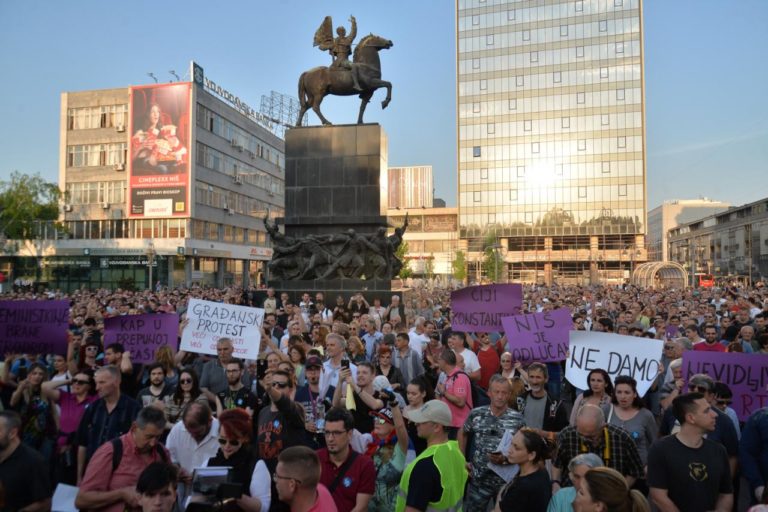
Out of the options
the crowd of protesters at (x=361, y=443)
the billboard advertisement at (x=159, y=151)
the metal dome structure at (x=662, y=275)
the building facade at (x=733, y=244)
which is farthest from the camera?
the building facade at (x=733, y=244)

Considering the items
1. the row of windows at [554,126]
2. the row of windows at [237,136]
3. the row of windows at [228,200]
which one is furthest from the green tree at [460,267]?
the row of windows at [237,136]

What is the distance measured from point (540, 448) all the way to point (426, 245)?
320ft

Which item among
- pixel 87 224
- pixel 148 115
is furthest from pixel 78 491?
pixel 87 224

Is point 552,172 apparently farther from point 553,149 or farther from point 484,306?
point 484,306

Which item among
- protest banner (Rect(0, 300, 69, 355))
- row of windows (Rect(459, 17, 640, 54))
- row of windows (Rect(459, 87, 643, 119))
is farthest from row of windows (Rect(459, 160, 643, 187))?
protest banner (Rect(0, 300, 69, 355))

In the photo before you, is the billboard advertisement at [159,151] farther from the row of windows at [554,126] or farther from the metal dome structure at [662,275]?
the row of windows at [554,126]

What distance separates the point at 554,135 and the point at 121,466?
86.7 m

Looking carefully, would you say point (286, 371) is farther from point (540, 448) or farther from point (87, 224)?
point (87, 224)

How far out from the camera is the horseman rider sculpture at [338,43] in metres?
22.5

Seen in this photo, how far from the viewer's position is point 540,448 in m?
4.35

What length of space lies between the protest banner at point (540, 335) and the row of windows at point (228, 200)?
177 ft

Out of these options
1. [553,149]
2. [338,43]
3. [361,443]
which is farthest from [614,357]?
[553,149]

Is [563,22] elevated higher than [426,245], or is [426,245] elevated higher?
[563,22]

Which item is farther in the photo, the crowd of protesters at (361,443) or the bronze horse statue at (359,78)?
the bronze horse statue at (359,78)
